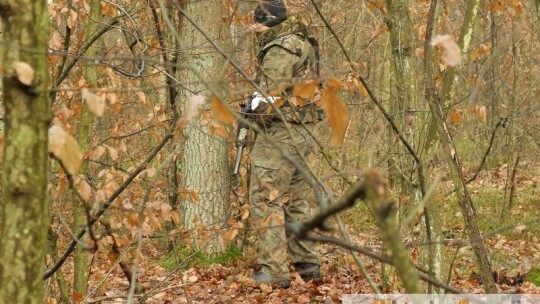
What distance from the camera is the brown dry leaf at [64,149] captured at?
5.38ft

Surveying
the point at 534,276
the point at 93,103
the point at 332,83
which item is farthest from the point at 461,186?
the point at 534,276

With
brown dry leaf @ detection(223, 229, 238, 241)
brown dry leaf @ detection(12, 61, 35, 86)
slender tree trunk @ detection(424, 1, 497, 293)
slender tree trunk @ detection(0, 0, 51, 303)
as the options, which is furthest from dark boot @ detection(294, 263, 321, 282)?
brown dry leaf @ detection(12, 61, 35, 86)

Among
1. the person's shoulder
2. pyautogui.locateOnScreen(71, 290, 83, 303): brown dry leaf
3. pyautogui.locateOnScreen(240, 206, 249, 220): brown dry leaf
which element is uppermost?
the person's shoulder

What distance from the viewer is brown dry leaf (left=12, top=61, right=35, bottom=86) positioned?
162 cm

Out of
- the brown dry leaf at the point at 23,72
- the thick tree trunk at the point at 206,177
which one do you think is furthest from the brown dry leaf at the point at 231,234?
the brown dry leaf at the point at 23,72

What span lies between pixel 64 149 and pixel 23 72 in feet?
0.67

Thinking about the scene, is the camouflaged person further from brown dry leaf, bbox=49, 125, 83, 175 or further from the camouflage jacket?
brown dry leaf, bbox=49, 125, 83, 175

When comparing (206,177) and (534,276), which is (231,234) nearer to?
(206,177)

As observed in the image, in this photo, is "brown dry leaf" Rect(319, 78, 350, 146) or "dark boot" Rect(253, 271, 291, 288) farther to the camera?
"dark boot" Rect(253, 271, 291, 288)

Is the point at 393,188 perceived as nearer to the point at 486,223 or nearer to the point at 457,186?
the point at 457,186

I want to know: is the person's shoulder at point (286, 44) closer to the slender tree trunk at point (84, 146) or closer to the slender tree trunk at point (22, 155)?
the slender tree trunk at point (84, 146)

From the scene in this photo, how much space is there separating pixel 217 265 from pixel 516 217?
4.70m

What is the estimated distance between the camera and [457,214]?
994cm

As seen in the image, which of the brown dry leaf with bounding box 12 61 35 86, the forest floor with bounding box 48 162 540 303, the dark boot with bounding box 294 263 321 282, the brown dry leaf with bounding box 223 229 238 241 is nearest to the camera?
the brown dry leaf with bounding box 12 61 35 86
